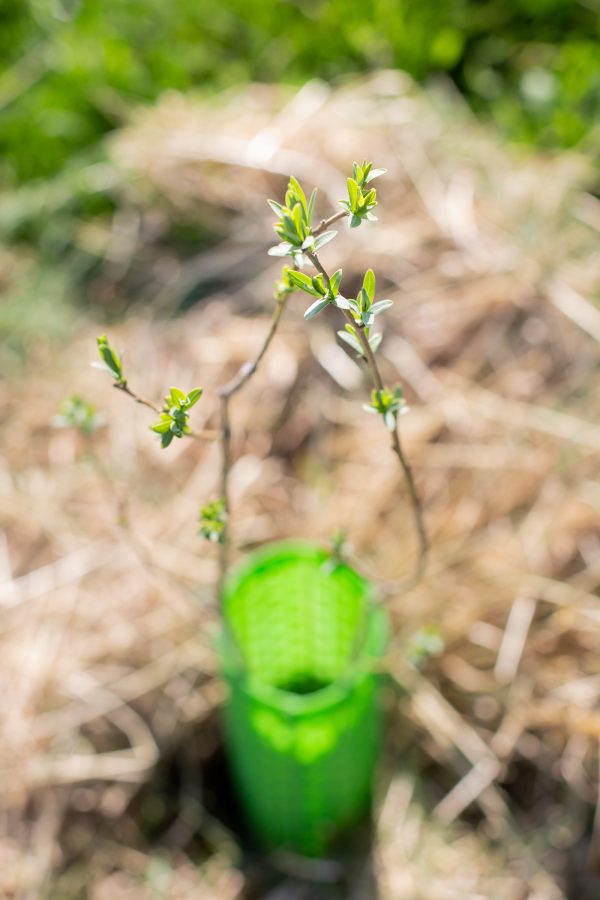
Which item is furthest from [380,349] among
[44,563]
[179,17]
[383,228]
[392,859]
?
[179,17]

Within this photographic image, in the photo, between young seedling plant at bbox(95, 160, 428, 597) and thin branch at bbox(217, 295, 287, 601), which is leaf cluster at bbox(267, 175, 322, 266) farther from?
thin branch at bbox(217, 295, 287, 601)

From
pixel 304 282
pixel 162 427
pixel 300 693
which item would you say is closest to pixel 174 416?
pixel 162 427

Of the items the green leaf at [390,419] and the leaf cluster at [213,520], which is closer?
the green leaf at [390,419]

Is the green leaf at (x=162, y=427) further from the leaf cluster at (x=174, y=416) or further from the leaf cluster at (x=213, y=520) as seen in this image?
the leaf cluster at (x=213, y=520)

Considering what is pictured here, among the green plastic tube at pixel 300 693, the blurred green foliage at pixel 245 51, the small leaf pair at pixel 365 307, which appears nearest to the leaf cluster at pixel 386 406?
the small leaf pair at pixel 365 307

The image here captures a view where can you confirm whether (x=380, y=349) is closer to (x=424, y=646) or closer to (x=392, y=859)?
(x=424, y=646)
